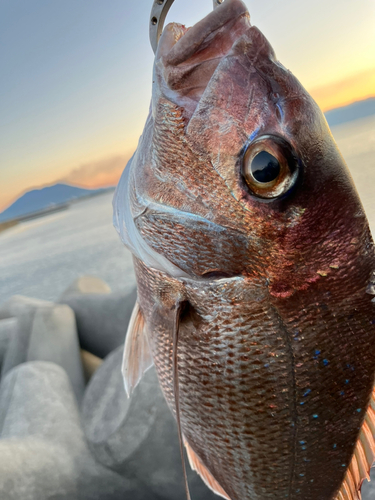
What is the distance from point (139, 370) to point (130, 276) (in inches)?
167

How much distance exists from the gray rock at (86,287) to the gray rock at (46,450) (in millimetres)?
1403

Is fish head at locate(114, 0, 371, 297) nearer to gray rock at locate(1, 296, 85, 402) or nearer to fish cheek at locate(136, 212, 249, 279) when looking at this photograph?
fish cheek at locate(136, 212, 249, 279)

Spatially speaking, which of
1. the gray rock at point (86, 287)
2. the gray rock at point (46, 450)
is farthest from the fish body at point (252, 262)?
the gray rock at point (86, 287)

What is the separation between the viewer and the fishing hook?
51 cm

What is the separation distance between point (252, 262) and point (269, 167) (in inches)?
5.2

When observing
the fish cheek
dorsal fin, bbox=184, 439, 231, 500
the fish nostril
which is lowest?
dorsal fin, bbox=184, 439, 231, 500

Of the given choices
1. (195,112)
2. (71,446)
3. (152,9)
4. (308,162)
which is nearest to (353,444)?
(308,162)

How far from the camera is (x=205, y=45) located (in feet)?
1.50

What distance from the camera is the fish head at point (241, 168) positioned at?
1.44 ft

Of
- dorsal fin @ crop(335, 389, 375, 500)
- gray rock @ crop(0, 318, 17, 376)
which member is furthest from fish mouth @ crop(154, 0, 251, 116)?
gray rock @ crop(0, 318, 17, 376)

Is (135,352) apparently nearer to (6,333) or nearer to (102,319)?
(102,319)

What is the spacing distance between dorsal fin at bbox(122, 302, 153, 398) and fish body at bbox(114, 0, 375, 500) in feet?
0.39

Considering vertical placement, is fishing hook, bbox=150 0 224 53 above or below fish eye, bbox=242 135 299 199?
above

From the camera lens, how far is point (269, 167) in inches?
17.2
